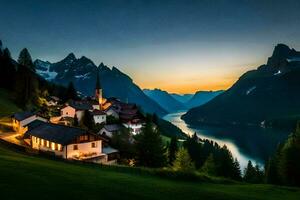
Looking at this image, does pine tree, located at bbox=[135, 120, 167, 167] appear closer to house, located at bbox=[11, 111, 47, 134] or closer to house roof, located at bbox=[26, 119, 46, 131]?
house roof, located at bbox=[26, 119, 46, 131]

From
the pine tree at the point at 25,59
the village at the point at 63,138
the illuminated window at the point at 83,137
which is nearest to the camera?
the village at the point at 63,138

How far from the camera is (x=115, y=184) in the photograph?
28.8 meters

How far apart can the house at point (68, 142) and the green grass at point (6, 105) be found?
101ft

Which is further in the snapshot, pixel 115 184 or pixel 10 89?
pixel 10 89

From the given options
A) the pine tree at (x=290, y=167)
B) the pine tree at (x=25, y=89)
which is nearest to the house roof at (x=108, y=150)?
the pine tree at (x=290, y=167)

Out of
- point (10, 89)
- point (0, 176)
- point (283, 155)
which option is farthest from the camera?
point (10, 89)

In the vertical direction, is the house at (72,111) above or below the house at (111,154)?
above

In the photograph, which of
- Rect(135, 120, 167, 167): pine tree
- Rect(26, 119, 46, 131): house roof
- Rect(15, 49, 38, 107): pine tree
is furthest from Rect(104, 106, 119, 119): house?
Rect(135, 120, 167, 167): pine tree

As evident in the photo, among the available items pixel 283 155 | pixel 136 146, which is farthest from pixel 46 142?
pixel 283 155

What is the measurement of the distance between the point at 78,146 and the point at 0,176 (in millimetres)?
41391

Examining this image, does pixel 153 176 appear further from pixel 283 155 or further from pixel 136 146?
pixel 283 155

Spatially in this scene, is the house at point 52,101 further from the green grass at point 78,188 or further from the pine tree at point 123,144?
the green grass at point 78,188

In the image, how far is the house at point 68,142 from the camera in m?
63.5

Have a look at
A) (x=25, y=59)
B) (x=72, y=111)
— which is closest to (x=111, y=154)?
(x=72, y=111)
